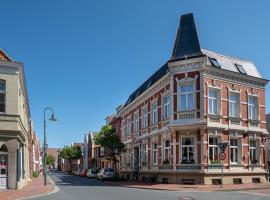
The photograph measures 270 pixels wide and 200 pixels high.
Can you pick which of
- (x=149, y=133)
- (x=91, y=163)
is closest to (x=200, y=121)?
(x=149, y=133)

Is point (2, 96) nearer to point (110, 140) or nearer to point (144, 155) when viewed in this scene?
point (144, 155)

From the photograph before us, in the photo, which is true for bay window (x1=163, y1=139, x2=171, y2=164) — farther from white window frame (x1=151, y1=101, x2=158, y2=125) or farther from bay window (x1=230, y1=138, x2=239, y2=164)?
bay window (x1=230, y1=138, x2=239, y2=164)

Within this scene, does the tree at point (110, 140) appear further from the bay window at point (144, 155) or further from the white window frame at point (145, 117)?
the bay window at point (144, 155)

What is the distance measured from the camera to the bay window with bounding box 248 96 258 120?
34531 millimetres

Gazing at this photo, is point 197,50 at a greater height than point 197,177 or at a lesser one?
greater

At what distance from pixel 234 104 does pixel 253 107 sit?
2.46 m

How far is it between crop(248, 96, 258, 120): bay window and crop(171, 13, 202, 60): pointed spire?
6.39 metres

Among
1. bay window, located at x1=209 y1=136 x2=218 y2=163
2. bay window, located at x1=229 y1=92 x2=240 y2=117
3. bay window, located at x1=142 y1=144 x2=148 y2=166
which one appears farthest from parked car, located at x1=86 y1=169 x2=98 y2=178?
bay window, located at x1=229 y1=92 x2=240 y2=117

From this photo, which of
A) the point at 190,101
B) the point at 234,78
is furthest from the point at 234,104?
the point at 190,101

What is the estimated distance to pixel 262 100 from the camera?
116 ft

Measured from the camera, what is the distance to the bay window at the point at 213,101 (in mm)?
31844

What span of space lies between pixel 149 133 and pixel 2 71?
17934 millimetres

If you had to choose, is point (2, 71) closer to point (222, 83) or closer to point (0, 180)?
point (0, 180)

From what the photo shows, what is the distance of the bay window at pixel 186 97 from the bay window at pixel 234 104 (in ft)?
11.6
